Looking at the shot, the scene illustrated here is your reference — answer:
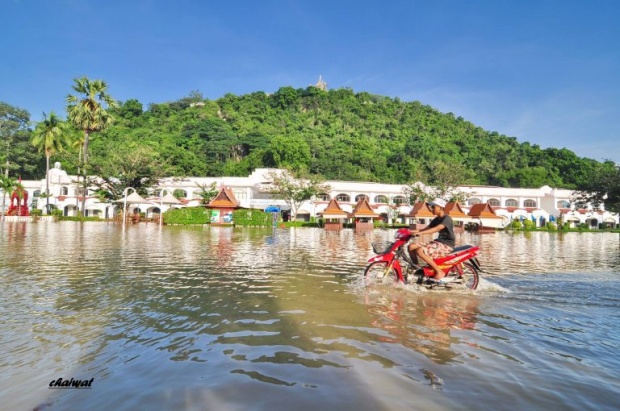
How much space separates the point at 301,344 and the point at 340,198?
56.2m

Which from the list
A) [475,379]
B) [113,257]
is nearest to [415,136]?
A: [113,257]

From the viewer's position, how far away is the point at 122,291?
7.12 metres

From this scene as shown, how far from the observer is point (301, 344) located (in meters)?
4.42

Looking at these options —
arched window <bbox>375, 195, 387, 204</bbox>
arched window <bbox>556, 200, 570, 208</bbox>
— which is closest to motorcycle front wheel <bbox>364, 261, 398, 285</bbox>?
arched window <bbox>375, 195, 387, 204</bbox>

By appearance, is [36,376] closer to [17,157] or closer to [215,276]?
[215,276]

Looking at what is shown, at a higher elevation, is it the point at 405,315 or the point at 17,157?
the point at 17,157

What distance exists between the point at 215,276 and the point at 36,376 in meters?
5.62

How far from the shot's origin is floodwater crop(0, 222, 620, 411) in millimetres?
3133

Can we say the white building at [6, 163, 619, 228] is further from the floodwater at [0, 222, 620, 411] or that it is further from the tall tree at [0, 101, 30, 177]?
the floodwater at [0, 222, 620, 411]

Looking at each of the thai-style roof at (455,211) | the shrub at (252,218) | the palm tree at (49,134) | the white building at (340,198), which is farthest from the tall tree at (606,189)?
the palm tree at (49,134)

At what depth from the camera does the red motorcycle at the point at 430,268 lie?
755 cm

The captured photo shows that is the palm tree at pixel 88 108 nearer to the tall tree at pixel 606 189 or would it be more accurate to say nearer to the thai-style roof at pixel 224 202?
the thai-style roof at pixel 224 202

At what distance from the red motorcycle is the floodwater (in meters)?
0.26

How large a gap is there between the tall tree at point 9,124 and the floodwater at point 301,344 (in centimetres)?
7017
